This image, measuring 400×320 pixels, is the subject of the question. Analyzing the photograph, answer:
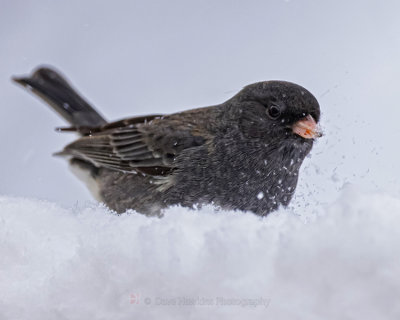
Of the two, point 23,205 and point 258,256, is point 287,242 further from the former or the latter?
point 23,205

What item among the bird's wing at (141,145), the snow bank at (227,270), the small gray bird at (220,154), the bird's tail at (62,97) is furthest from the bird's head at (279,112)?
the bird's tail at (62,97)

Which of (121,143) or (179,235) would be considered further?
(121,143)

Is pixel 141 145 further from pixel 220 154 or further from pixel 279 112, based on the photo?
pixel 279 112

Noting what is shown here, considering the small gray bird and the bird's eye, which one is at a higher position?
the bird's eye

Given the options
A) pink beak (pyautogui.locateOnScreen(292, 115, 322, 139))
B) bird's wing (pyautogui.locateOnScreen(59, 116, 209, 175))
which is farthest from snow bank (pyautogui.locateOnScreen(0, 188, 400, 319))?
bird's wing (pyautogui.locateOnScreen(59, 116, 209, 175))

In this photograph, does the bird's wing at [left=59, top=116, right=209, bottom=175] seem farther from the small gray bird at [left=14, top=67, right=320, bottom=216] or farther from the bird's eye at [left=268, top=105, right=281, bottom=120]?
the bird's eye at [left=268, top=105, right=281, bottom=120]

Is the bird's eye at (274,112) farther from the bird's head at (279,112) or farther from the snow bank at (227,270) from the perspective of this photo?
the snow bank at (227,270)

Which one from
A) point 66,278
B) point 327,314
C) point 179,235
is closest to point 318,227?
point 327,314
